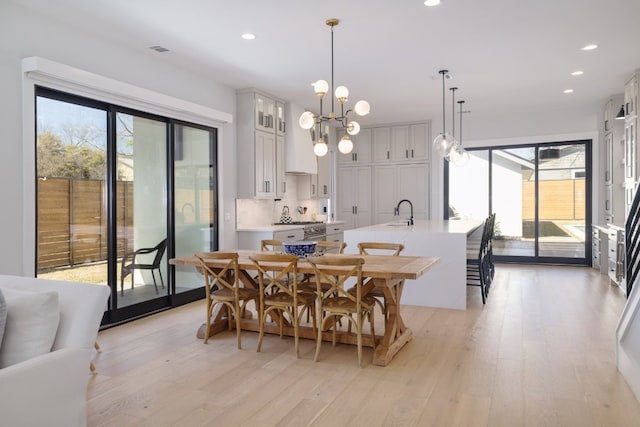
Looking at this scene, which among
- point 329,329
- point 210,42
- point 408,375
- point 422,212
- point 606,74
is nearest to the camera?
point 408,375

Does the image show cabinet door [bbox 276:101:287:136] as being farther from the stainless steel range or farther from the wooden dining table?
the wooden dining table

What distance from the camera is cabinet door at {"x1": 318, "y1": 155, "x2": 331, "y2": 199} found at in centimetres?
805

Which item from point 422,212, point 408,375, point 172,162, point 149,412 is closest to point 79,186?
point 172,162

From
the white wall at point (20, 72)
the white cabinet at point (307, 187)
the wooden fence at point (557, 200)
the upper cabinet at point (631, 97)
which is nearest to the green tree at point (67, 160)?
the white wall at point (20, 72)

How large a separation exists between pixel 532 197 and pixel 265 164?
16.2ft

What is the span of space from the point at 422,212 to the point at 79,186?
6.08 metres

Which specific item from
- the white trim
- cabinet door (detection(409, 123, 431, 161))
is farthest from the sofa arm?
cabinet door (detection(409, 123, 431, 161))

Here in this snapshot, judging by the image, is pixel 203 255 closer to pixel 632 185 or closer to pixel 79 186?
pixel 79 186

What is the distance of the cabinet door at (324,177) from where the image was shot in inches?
317

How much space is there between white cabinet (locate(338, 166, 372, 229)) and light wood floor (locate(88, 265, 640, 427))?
4708 millimetres

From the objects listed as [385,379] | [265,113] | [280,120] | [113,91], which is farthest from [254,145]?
[385,379]

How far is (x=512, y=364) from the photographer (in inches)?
125

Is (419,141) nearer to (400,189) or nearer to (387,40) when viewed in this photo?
(400,189)

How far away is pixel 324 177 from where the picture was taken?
27.1 ft
